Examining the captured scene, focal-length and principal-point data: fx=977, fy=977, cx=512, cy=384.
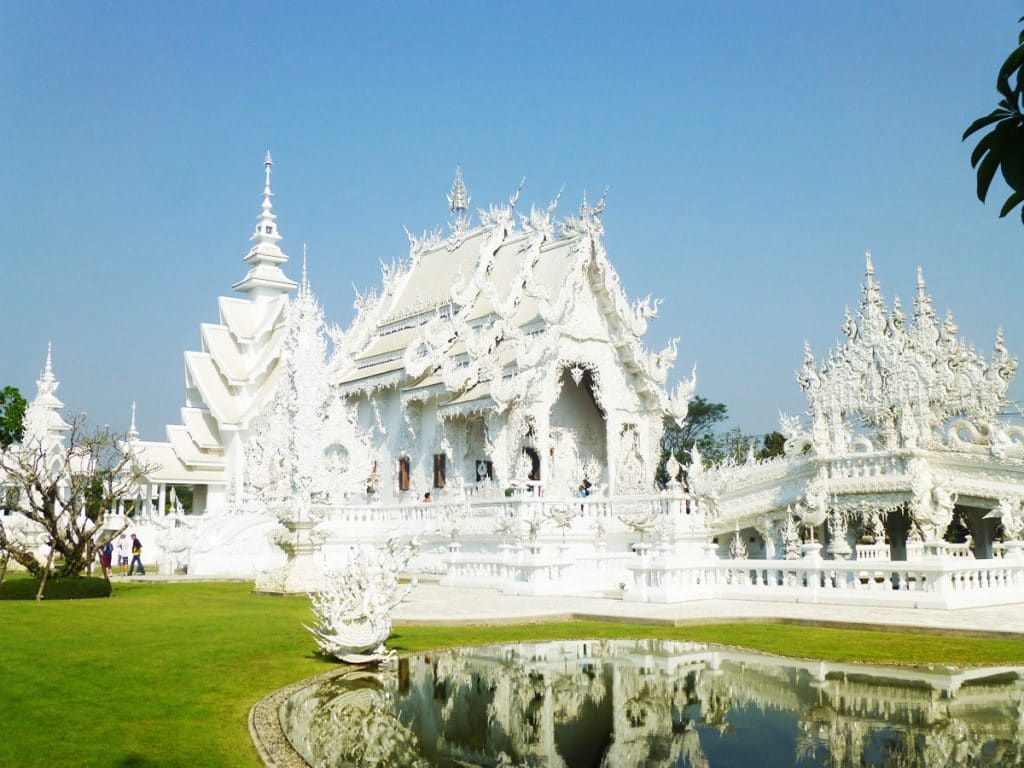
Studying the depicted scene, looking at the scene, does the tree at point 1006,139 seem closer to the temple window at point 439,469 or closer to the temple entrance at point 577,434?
the temple entrance at point 577,434

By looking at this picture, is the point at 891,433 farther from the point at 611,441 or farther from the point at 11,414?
the point at 11,414

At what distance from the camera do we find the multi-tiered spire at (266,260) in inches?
1569

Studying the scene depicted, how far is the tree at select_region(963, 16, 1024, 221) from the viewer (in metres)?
2.19

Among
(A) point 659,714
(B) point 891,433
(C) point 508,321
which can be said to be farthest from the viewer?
(C) point 508,321

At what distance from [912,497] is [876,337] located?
463cm

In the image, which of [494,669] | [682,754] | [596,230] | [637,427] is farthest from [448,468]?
[682,754]

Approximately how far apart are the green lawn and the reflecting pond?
1.82ft

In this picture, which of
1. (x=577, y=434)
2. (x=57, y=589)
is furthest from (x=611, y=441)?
(x=57, y=589)

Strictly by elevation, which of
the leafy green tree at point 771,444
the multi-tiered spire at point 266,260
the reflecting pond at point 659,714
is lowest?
the reflecting pond at point 659,714

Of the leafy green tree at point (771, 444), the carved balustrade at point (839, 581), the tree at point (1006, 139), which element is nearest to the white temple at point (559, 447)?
the carved balustrade at point (839, 581)

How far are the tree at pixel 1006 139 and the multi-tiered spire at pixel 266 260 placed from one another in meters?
39.2

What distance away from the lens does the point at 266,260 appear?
4050 cm

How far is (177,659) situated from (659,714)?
14.9 ft

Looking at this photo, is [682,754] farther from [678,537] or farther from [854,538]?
[854,538]
